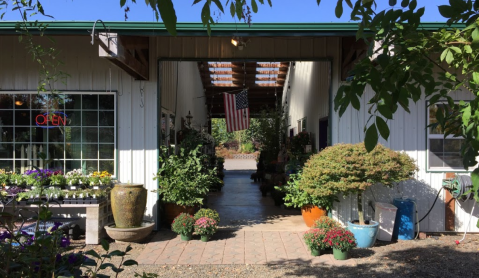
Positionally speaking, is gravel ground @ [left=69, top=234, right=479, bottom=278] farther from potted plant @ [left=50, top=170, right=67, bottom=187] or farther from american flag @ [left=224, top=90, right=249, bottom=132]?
american flag @ [left=224, top=90, right=249, bottom=132]

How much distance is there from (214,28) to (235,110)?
5.35 metres

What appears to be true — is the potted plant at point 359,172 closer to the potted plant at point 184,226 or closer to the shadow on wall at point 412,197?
the shadow on wall at point 412,197

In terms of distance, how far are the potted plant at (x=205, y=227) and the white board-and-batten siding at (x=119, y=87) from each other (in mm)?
1149

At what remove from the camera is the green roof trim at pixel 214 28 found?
574cm

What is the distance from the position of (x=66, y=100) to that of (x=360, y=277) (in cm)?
555

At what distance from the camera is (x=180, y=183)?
670 cm

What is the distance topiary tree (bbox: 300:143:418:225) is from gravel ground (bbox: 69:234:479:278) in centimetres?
82

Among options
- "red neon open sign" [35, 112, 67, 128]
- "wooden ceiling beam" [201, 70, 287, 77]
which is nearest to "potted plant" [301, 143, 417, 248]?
"red neon open sign" [35, 112, 67, 128]

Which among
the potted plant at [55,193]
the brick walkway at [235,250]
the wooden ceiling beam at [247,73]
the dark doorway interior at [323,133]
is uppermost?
the wooden ceiling beam at [247,73]

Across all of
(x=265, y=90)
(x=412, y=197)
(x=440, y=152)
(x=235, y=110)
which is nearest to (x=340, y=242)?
(x=412, y=197)

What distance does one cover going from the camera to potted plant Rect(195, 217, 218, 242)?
20.0ft

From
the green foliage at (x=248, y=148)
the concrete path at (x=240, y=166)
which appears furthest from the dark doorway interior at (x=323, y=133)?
A: the green foliage at (x=248, y=148)

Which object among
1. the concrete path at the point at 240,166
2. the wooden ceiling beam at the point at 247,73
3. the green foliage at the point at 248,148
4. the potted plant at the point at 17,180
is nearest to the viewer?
the potted plant at the point at 17,180

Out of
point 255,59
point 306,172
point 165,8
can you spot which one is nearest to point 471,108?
point 165,8
